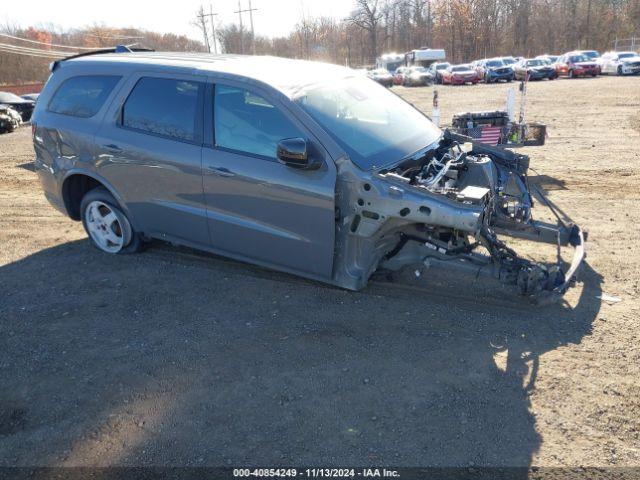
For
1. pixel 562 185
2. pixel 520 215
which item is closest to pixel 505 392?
pixel 520 215

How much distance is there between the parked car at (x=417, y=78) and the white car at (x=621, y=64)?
1165 centimetres

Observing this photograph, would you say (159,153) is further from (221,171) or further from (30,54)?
(30,54)

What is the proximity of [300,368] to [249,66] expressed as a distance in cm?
271

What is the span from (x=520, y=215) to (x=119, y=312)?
3.63 meters

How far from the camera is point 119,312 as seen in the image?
4.44m

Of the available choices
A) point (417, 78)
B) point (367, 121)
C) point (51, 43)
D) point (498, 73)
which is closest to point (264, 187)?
point (367, 121)

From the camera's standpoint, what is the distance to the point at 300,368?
3578mm

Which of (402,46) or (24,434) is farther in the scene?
(402,46)

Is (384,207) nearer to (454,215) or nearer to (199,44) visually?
(454,215)

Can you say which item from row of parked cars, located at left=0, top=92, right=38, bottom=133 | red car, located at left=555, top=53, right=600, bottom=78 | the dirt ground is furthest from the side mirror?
red car, located at left=555, top=53, right=600, bottom=78

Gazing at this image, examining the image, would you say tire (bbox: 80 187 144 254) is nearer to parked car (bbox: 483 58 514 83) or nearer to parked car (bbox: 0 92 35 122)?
parked car (bbox: 0 92 35 122)

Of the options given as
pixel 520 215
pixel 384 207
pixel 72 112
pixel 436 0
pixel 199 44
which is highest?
pixel 436 0

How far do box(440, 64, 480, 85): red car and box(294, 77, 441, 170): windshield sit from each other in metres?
34.0

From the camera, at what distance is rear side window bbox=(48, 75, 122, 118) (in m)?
5.13
